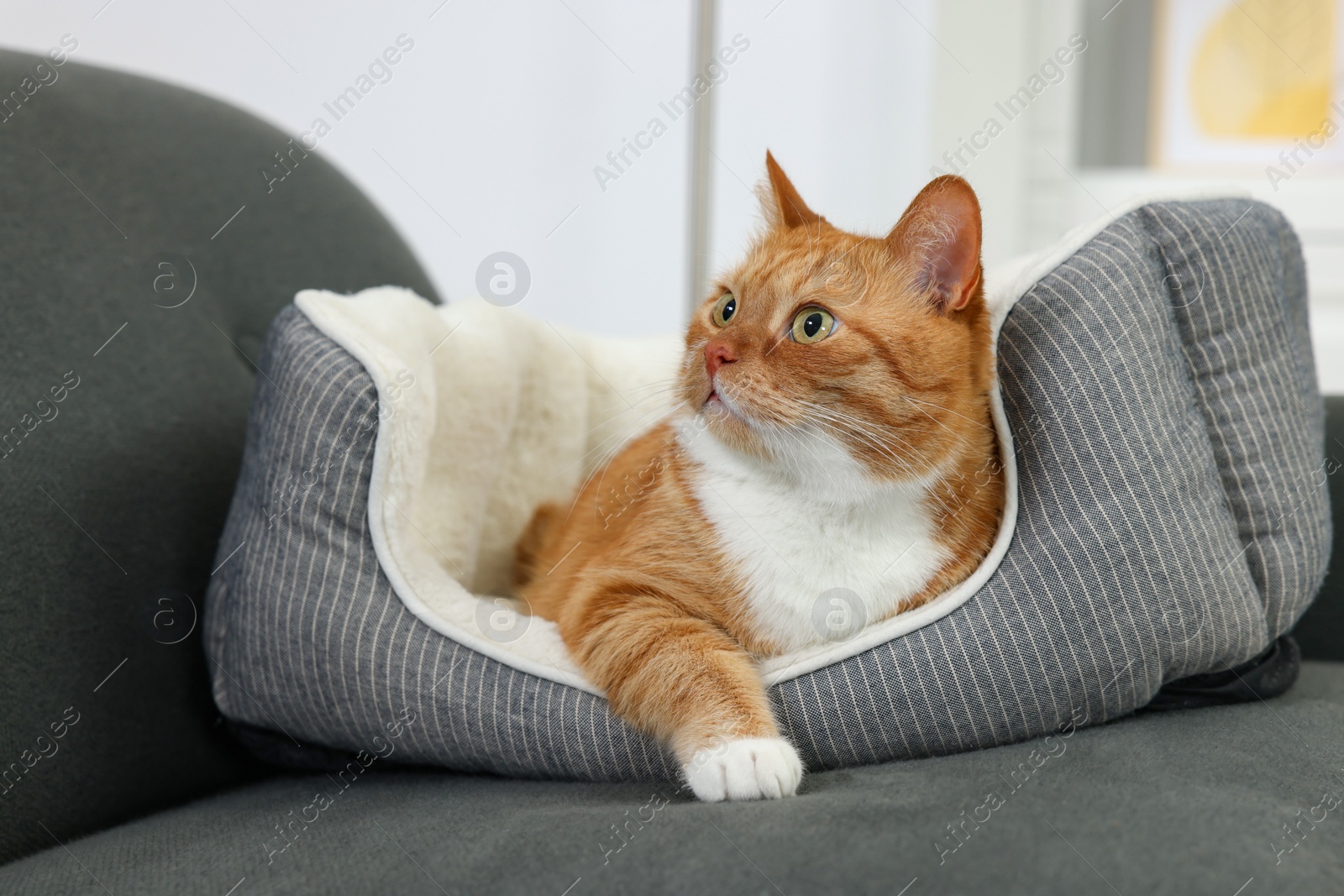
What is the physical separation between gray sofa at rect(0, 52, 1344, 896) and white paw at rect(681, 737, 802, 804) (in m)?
0.03

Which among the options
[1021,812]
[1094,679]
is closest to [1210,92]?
[1094,679]

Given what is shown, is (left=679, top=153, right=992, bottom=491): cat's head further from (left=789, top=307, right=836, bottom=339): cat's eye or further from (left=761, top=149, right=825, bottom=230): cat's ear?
(left=761, top=149, right=825, bottom=230): cat's ear

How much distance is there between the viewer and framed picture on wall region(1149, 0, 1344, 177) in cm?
339

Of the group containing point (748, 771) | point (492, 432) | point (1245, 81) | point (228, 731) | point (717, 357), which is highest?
point (1245, 81)

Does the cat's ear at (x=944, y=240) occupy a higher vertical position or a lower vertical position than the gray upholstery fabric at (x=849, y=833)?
higher

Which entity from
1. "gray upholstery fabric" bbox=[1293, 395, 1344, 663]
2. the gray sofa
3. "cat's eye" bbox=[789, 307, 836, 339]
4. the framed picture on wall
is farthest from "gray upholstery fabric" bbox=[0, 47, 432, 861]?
the framed picture on wall

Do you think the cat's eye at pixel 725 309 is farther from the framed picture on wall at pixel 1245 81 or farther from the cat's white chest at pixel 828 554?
the framed picture on wall at pixel 1245 81

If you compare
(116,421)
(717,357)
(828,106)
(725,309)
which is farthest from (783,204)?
(828,106)

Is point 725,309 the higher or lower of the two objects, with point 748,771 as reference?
higher

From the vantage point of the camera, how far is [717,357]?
1.16 meters

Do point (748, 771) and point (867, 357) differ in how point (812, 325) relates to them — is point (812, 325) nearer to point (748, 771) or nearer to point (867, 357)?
point (867, 357)

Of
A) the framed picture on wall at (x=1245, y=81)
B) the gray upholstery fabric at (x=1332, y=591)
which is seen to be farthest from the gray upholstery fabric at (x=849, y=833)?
the framed picture on wall at (x=1245, y=81)

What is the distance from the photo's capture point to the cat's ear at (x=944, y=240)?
1133 millimetres

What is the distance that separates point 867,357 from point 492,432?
0.76 metres
